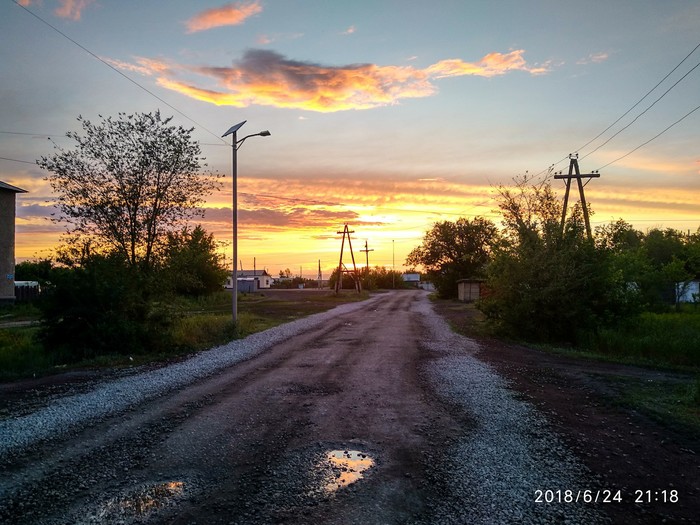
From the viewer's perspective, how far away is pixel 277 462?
5434mm

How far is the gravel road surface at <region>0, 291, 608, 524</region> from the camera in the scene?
4309 millimetres

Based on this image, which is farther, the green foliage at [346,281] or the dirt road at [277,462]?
the green foliage at [346,281]

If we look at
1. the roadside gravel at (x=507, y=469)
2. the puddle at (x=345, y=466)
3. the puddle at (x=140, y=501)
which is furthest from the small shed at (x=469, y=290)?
the puddle at (x=140, y=501)

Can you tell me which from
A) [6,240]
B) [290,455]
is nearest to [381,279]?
[6,240]

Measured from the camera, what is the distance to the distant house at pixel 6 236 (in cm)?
3297

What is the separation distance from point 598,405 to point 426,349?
22.3ft

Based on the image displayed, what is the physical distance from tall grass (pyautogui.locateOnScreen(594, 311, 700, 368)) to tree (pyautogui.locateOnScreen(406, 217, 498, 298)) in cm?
3689

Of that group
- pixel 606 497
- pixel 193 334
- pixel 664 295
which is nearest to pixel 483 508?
pixel 606 497

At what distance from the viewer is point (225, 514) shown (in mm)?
4246

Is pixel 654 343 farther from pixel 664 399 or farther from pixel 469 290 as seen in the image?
pixel 469 290

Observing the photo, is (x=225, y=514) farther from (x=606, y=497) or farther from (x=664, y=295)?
(x=664, y=295)

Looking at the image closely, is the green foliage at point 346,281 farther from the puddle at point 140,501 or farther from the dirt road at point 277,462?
the puddle at point 140,501

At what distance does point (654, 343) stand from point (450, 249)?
4276 cm

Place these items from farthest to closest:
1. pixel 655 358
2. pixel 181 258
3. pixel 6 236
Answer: pixel 6 236 < pixel 181 258 < pixel 655 358
